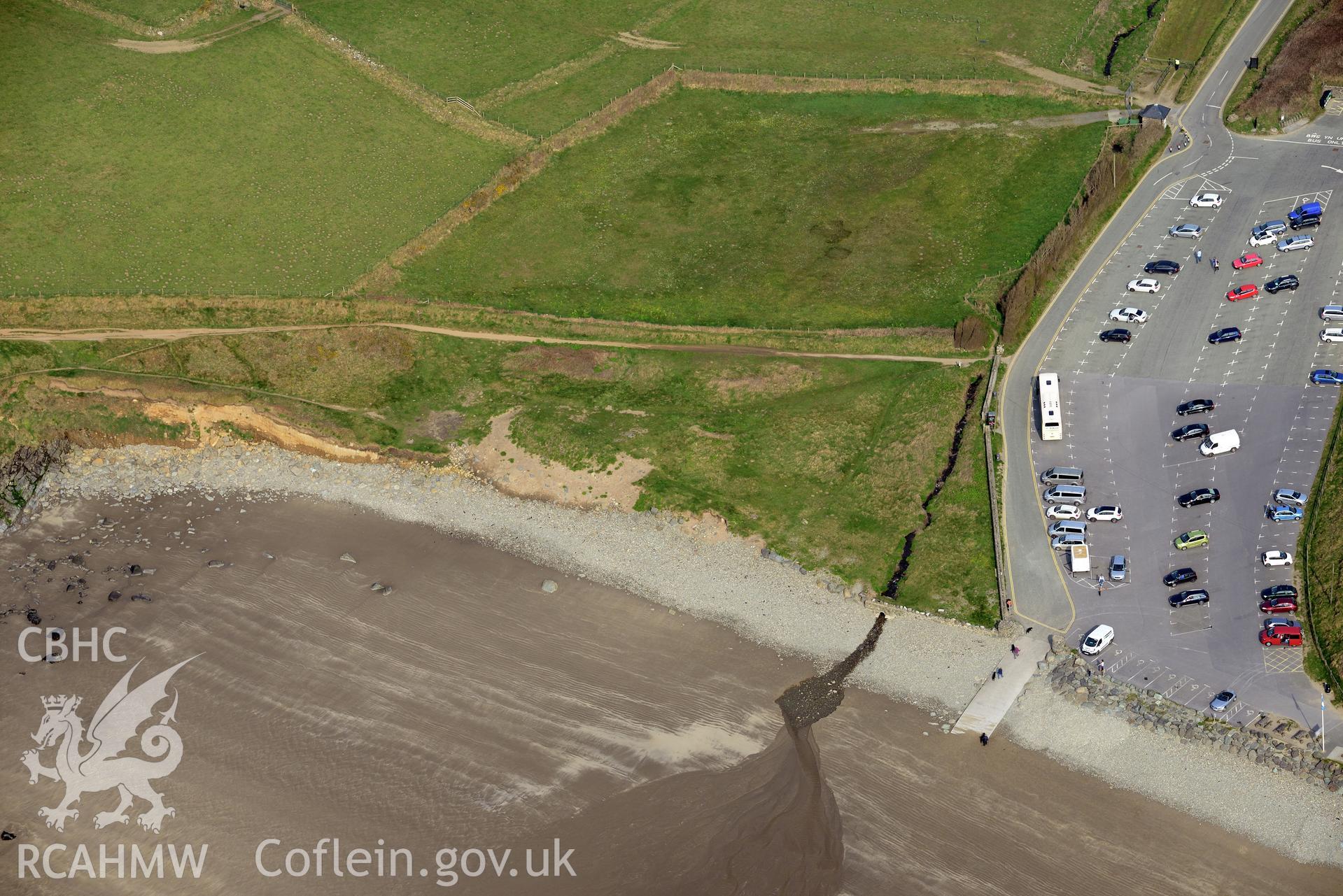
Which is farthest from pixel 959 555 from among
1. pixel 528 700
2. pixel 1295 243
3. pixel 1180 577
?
pixel 1295 243

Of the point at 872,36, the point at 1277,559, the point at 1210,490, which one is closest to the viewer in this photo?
the point at 1277,559

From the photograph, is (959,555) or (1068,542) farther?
(959,555)

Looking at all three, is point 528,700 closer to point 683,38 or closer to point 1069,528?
point 1069,528

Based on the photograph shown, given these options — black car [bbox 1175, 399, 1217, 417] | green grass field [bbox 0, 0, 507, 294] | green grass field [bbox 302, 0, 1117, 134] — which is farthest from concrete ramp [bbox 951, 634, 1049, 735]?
green grass field [bbox 302, 0, 1117, 134]

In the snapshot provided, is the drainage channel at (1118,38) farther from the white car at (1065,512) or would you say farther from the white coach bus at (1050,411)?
the white car at (1065,512)

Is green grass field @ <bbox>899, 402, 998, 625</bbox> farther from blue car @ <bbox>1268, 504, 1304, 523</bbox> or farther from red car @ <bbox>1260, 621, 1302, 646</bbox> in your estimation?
blue car @ <bbox>1268, 504, 1304, 523</bbox>

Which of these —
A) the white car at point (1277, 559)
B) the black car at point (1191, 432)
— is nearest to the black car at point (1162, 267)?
the black car at point (1191, 432)

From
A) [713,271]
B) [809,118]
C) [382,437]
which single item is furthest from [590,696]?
[809,118]

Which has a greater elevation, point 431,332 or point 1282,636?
point 1282,636
